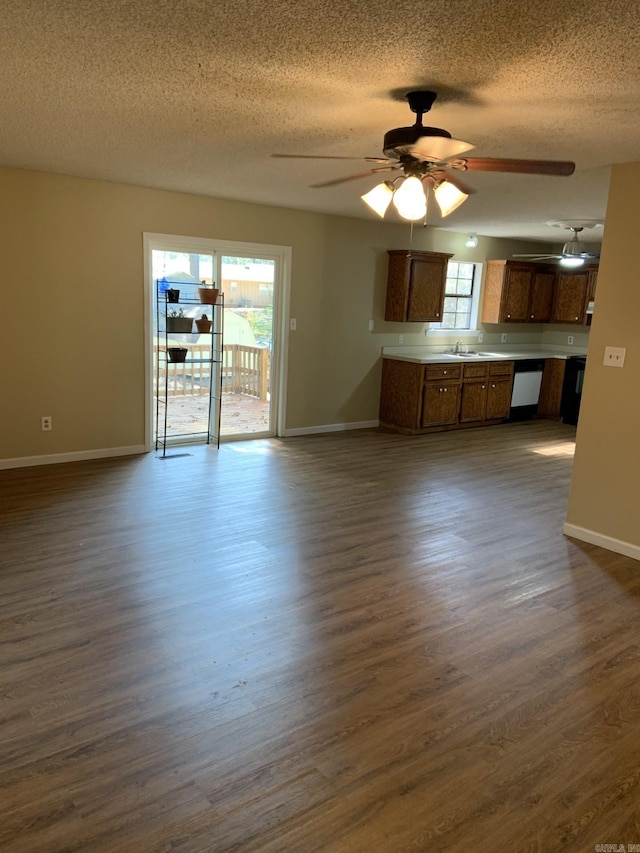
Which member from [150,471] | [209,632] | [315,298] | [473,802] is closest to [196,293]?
[315,298]

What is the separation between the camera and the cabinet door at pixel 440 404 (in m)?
6.93

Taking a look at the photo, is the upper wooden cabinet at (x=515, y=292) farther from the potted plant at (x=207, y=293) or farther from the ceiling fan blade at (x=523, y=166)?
the ceiling fan blade at (x=523, y=166)

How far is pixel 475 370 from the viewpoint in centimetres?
733

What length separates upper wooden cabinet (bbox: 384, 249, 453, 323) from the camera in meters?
6.93

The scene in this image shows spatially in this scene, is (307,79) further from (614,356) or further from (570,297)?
(570,297)

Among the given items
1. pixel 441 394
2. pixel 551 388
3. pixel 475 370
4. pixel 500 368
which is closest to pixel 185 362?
pixel 441 394

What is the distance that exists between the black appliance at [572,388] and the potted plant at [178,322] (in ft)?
16.6

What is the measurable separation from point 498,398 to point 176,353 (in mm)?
4108

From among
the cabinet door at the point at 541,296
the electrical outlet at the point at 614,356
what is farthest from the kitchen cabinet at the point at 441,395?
the electrical outlet at the point at 614,356

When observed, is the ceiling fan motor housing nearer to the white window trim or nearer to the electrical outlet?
the electrical outlet

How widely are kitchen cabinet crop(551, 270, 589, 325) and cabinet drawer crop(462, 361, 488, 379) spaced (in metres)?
1.86

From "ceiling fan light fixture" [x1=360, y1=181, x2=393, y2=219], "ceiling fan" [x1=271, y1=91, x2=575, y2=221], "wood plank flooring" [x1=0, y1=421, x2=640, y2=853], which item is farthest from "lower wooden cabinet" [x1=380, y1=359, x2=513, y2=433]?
"ceiling fan" [x1=271, y1=91, x2=575, y2=221]

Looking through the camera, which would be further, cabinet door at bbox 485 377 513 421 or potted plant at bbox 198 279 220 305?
cabinet door at bbox 485 377 513 421

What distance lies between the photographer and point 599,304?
12.4 feet
